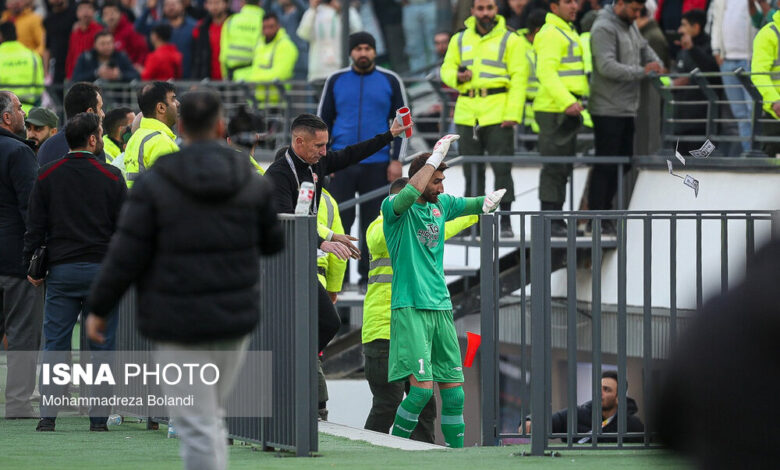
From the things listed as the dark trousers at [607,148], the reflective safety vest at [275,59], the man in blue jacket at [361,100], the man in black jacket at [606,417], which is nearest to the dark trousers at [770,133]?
the dark trousers at [607,148]

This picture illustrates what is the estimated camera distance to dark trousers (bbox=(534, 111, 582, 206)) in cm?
1456

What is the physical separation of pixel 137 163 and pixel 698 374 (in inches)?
273

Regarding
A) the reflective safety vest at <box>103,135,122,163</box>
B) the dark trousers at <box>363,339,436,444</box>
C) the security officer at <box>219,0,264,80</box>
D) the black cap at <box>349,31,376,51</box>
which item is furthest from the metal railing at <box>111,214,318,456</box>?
the security officer at <box>219,0,264,80</box>

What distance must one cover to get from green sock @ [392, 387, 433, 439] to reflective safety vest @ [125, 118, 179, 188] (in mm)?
2254

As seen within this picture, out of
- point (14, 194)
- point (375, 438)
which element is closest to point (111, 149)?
point (14, 194)

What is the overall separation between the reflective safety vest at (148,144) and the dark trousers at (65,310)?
72 cm

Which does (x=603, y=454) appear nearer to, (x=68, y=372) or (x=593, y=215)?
(x=593, y=215)

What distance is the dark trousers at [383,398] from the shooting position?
11.0 meters

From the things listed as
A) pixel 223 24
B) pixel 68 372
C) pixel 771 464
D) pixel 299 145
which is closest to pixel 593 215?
pixel 299 145

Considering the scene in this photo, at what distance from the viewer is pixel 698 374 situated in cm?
270

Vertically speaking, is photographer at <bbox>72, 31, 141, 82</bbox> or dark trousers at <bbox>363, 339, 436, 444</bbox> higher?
photographer at <bbox>72, 31, 141, 82</bbox>

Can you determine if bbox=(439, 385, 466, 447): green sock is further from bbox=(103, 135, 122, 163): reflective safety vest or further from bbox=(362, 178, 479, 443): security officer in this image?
bbox=(103, 135, 122, 163): reflective safety vest

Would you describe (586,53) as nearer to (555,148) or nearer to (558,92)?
(555,148)

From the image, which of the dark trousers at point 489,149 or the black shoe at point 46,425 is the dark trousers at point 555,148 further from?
the black shoe at point 46,425
